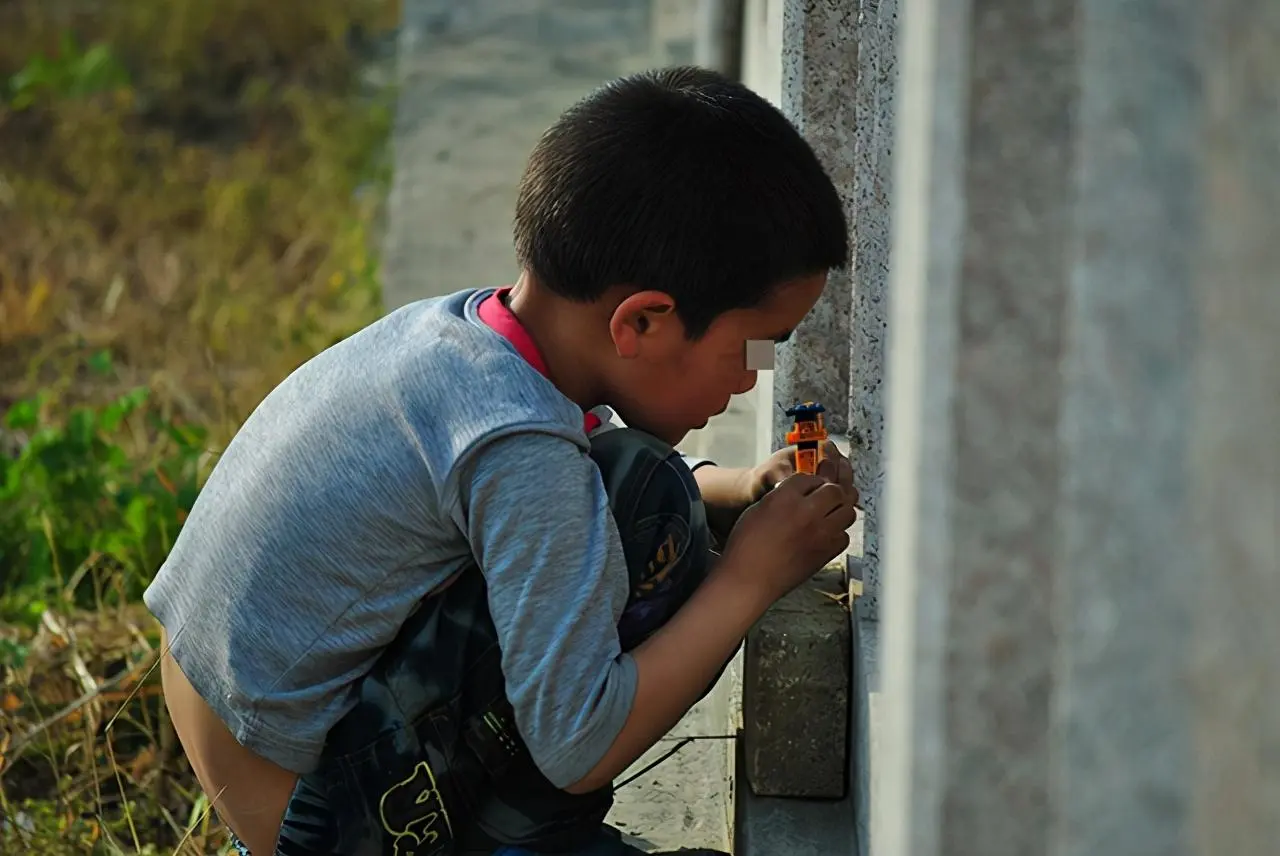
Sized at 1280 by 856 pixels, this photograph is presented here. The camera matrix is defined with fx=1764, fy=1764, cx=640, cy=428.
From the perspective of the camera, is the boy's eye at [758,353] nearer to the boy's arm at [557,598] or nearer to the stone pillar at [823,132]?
the boy's arm at [557,598]

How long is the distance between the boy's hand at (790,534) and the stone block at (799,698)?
0.06 metres

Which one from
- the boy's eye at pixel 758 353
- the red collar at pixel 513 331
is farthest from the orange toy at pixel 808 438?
the red collar at pixel 513 331

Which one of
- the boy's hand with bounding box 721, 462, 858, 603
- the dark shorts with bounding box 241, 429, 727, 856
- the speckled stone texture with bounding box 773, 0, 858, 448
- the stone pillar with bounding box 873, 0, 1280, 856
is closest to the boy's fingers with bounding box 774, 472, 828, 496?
the boy's hand with bounding box 721, 462, 858, 603

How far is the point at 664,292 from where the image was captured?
1.80 meters

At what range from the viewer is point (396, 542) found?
179cm

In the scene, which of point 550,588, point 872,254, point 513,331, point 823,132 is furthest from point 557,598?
point 823,132

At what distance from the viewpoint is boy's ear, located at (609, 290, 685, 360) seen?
5.90 feet

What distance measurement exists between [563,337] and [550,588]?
1.01 feet

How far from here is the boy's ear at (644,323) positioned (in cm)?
180

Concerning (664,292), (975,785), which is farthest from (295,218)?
(975,785)

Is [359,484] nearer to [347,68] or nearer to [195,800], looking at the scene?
[195,800]

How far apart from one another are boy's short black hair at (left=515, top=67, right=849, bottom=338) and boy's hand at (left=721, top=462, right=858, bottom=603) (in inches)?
8.5

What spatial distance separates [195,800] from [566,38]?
12.6ft

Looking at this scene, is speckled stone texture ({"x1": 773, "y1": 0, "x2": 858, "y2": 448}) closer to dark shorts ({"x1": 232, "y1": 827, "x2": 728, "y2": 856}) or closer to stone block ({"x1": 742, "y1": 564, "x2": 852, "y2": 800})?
stone block ({"x1": 742, "y1": 564, "x2": 852, "y2": 800})
